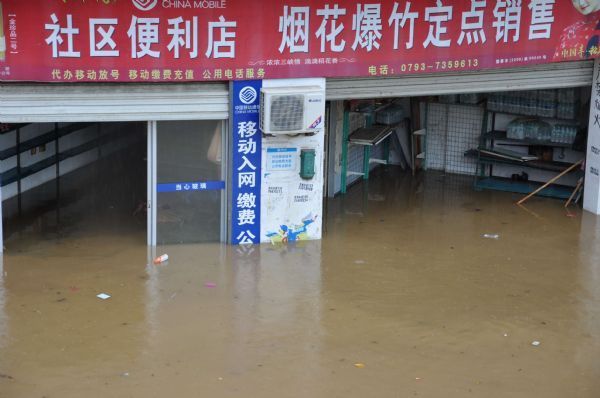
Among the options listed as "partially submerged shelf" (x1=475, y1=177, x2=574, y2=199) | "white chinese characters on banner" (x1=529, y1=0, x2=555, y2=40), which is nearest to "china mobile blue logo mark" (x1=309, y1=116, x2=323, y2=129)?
"white chinese characters on banner" (x1=529, y1=0, x2=555, y2=40)

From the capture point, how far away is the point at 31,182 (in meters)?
16.2

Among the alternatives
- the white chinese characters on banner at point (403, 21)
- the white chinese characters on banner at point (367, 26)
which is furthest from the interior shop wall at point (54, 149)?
the white chinese characters on banner at point (403, 21)

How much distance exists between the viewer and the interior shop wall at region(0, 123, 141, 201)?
1550 centimetres

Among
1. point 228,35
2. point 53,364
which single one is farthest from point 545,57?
point 53,364

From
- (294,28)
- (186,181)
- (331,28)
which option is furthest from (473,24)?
(186,181)

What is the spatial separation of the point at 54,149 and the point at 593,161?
29.1 ft

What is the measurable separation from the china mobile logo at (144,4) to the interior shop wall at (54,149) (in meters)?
3.86

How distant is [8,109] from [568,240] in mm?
8121

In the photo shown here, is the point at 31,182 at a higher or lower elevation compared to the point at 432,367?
higher

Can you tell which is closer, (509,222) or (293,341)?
(293,341)

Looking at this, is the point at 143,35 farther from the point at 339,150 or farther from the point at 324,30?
the point at 339,150

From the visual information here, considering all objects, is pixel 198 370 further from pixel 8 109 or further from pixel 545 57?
pixel 545 57

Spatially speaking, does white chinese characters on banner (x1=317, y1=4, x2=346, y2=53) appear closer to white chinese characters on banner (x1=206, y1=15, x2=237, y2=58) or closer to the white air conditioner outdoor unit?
the white air conditioner outdoor unit

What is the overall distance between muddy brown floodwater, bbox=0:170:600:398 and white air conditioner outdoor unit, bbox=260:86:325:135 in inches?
68.5
